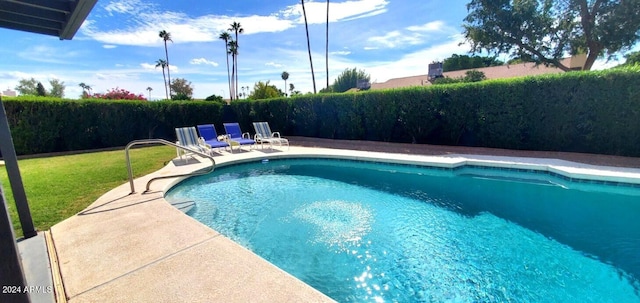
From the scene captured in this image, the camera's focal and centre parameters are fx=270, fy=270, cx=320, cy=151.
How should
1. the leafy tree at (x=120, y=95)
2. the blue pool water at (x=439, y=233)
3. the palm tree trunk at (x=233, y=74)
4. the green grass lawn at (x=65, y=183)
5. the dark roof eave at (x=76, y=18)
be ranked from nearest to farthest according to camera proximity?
the dark roof eave at (x=76, y=18)
the blue pool water at (x=439, y=233)
the green grass lawn at (x=65, y=183)
the leafy tree at (x=120, y=95)
the palm tree trunk at (x=233, y=74)

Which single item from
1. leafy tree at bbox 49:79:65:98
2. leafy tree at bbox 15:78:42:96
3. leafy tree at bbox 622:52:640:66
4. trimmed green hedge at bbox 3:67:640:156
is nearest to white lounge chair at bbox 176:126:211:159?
trimmed green hedge at bbox 3:67:640:156

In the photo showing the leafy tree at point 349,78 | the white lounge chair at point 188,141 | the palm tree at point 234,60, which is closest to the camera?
the white lounge chair at point 188,141

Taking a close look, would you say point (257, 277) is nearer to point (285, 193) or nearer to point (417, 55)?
point (285, 193)

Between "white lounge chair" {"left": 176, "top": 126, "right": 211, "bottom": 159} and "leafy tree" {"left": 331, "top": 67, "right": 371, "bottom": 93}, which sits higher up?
"leafy tree" {"left": 331, "top": 67, "right": 371, "bottom": 93}

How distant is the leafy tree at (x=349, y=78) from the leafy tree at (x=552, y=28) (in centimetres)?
2331

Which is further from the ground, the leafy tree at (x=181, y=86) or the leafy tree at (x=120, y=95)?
the leafy tree at (x=181, y=86)

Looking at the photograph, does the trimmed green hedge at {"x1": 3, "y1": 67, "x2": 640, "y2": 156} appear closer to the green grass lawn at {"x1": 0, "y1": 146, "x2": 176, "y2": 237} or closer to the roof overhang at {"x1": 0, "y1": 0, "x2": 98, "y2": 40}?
the green grass lawn at {"x1": 0, "y1": 146, "x2": 176, "y2": 237}

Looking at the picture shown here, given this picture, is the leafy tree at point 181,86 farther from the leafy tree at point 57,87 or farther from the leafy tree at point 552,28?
the leafy tree at point 552,28

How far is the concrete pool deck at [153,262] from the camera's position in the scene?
2570 mm

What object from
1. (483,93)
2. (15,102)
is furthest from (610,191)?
(15,102)

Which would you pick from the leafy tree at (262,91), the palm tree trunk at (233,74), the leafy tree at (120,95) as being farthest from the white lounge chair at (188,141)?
the palm tree trunk at (233,74)

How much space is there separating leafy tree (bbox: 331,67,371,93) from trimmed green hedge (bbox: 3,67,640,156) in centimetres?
2854

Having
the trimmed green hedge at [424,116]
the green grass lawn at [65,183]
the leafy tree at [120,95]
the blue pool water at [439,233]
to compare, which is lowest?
the blue pool water at [439,233]

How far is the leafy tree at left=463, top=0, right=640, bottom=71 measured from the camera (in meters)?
16.5
